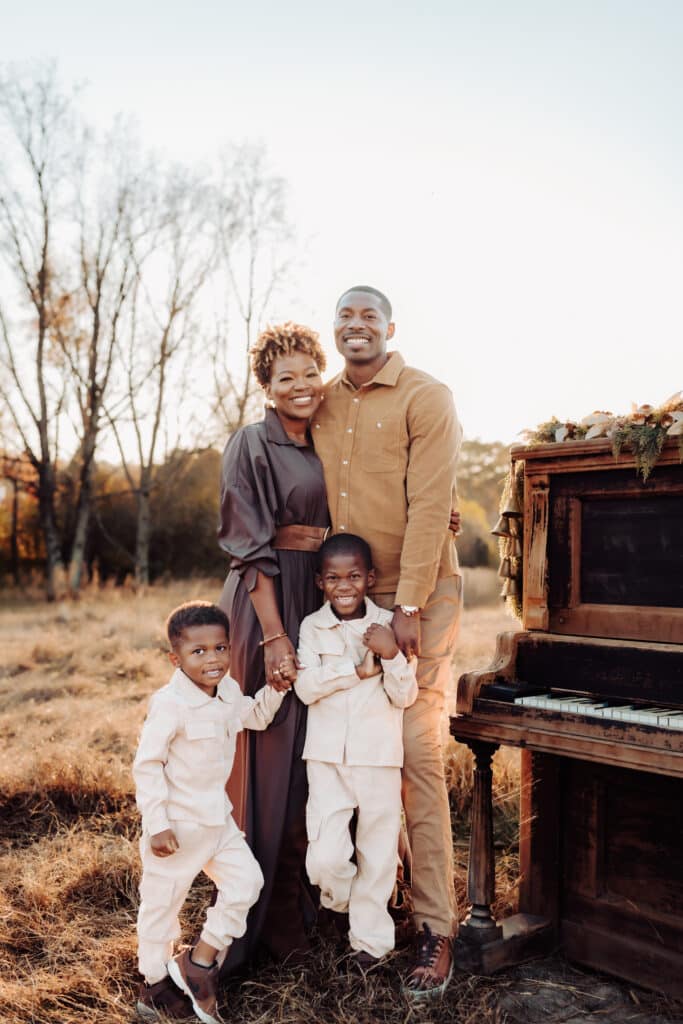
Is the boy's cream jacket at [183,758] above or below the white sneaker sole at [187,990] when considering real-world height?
above

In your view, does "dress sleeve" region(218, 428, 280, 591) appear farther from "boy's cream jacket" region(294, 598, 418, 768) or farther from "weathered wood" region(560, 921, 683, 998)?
"weathered wood" region(560, 921, 683, 998)

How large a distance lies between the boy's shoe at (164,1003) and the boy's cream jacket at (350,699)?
906mm

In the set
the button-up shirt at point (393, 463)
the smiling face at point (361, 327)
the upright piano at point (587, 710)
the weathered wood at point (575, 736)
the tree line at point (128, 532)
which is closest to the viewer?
the weathered wood at point (575, 736)

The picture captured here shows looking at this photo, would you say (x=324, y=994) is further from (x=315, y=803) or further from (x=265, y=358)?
(x=265, y=358)

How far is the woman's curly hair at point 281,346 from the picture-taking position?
3594mm

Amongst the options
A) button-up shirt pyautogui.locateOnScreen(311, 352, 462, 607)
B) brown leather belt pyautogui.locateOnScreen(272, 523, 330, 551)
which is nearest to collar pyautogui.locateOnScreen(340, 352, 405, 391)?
button-up shirt pyautogui.locateOnScreen(311, 352, 462, 607)

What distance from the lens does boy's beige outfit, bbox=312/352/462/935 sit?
3414 mm

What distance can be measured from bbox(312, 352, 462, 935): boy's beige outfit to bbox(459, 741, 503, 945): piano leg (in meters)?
0.09

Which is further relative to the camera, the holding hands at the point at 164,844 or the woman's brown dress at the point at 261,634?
the woman's brown dress at the point at 261,634

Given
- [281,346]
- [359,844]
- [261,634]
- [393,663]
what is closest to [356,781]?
[359,844]

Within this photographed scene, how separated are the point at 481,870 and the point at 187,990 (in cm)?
115

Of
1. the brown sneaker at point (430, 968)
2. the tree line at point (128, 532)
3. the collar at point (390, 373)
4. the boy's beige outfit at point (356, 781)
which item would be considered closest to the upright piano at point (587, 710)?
the brown sneaker at point (430, 968)

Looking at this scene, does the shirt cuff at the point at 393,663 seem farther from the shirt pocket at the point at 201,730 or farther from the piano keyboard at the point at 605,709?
the shirt pocket at the point at 201,730

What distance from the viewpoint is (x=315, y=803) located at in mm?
3336
